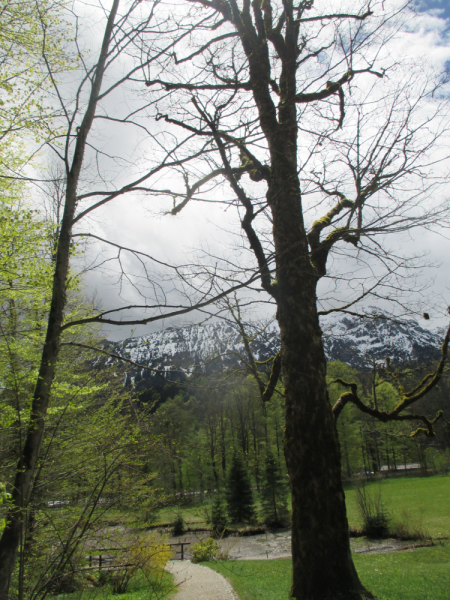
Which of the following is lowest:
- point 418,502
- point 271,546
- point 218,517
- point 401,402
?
point 271,546

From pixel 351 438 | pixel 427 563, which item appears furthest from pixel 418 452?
pixel 427 563

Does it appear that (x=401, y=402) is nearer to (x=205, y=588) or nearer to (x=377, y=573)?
(x=377, y=573)

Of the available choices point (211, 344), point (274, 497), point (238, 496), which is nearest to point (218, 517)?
point (238, 496)

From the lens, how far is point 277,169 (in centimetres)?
412

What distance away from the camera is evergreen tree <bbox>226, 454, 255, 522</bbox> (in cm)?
2398

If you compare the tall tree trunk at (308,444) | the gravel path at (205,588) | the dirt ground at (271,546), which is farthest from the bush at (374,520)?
the tall tree trunk at (308,444)

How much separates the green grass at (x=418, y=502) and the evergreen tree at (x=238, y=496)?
22.7ft

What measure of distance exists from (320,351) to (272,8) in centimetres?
559

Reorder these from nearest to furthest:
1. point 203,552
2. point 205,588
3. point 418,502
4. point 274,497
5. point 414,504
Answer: point 205,588, point 203,552, point 274,497, point 414,504, point 418,502

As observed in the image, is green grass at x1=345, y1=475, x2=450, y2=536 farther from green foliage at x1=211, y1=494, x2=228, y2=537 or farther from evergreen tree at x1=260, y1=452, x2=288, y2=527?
green foliage at x1=211, y1=494, x2=228, y2=537

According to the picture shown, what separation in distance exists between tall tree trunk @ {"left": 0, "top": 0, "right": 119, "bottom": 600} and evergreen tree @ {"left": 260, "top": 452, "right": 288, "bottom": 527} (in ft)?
75.0

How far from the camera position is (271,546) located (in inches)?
727

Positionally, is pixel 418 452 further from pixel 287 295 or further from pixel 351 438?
pixel 287 295

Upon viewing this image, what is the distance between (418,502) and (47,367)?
29508 mm
